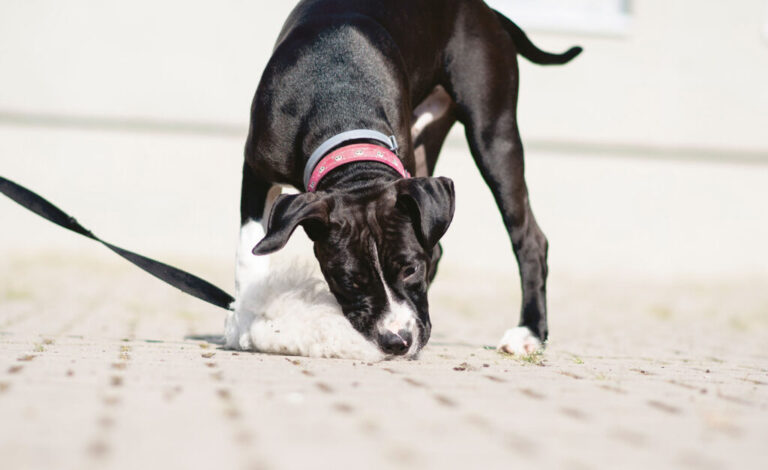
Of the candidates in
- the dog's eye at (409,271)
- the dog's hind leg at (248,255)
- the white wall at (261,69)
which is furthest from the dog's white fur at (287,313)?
the white wall at (261,69)

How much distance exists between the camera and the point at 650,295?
32.7 ft

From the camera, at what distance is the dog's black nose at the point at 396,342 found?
3.80 meters

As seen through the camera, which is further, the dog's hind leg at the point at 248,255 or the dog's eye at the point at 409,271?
the dog's hind leg at the point at 248,255

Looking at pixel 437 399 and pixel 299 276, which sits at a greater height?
pixel 299 276

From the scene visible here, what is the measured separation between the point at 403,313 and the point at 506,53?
7.12ft

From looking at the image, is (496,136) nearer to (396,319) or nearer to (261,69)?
(396,319)

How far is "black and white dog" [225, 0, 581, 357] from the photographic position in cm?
396

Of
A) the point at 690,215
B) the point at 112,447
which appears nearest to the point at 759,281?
the point at 690,215

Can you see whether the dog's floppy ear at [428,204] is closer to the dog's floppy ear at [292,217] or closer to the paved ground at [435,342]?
the dog's floppy ear at [292,217]

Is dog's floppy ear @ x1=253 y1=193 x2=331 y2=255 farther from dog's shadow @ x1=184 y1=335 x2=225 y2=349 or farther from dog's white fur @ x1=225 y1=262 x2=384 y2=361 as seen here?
dog's shadow @ x1=184 y1=335 x2=225 y2=349

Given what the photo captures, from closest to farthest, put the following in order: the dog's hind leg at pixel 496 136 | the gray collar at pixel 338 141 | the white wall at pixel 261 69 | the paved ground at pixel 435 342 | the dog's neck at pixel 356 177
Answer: the paved ground at pixel 435 342
the dog's neck at pixel 356 177
the gray collar at pixel 338 141
the dog's hind leg at pixel 496 136
the white wall at pixel 261 69

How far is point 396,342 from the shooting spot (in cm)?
380

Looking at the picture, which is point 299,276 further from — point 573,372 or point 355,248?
point 573,372

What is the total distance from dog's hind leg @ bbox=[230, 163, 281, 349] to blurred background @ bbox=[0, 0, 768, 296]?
4.81 m
